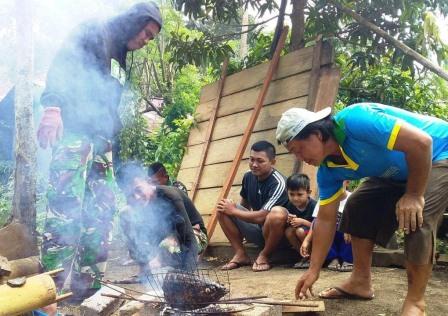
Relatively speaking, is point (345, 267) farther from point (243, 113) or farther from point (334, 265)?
point (243, 113)

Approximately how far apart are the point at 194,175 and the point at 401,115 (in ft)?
13.6

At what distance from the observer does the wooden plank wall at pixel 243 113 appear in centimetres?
512

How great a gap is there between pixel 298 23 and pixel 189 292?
4.62 m

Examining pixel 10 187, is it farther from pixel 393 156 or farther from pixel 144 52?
pixel 393 156

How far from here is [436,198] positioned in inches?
93.0

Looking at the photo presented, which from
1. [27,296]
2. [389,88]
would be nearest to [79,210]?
[27,296]

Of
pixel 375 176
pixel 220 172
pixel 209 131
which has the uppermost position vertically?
pixel 209 131

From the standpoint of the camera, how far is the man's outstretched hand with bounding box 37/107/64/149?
2.67 m

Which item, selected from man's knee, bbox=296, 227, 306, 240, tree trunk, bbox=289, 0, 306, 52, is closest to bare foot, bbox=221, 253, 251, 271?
man's knee, bbox=296, 227, 306, 240

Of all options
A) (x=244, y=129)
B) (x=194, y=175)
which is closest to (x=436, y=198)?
(x=244, y=129)

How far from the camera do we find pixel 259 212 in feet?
14.4

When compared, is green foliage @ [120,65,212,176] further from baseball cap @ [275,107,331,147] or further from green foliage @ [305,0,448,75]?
baseball cap @ [275,107,331,147]

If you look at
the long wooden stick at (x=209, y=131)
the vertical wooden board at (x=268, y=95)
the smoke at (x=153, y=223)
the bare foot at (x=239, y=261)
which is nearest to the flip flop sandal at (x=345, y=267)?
the bare foot at (x=239, y=261)

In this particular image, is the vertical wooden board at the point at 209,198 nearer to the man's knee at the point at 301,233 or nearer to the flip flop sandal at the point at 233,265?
the flip flop sandal at the point at 233,265
